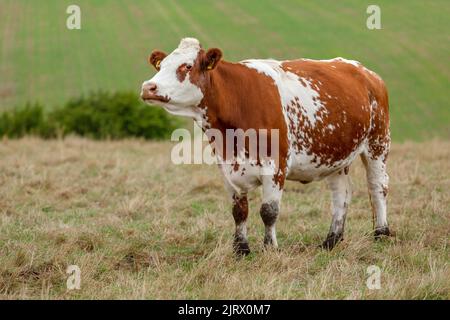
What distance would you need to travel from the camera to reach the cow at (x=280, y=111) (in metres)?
7.16

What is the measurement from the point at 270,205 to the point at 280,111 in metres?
0.97

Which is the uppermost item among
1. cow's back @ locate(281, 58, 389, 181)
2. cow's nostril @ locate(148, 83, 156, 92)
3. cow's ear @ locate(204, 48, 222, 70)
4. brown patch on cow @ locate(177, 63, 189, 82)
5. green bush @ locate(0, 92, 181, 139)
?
cow's ear @ locate(204, 48, 222, 70)

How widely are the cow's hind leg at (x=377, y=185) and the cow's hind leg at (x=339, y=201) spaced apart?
1.04 ft

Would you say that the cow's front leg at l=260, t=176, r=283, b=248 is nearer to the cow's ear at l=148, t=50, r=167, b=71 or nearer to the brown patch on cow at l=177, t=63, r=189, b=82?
the brown patch on cow at l=177, t=63, r=189, b=82

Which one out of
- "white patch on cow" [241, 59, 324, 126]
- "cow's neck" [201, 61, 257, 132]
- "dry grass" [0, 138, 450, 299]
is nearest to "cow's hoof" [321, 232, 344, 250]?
"dry grass" [0, 138, 450, 299]

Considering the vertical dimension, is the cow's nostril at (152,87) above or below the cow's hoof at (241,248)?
above

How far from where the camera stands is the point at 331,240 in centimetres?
838

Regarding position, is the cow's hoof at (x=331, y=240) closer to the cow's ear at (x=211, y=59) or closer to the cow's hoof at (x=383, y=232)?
the cow's hoof at (x=383, y=232)

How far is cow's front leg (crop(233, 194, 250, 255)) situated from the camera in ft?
25.5

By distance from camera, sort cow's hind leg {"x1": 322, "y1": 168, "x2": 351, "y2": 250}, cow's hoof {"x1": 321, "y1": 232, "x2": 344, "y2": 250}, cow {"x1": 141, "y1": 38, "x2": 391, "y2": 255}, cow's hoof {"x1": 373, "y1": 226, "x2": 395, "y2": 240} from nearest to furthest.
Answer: cow {"x1": 141, "y1": 38, "x2": 391, "y2": 255}, cow's hoof {"x1": 321, "y1": 232, "x2": 344, "y2": 250}, cow's hind leg {"x1": 322, "y1": 168, "x2": 351, "y2": 250}, cow's hoof {"x1": 373, "y1": 226, "x2": 395, "y2": 240}

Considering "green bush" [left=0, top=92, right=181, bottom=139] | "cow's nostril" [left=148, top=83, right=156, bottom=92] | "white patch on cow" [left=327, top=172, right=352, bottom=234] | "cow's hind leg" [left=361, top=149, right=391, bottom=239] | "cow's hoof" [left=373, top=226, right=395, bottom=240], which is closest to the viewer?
"cow's nostril" [left=148, top=83, right=156, bottom=92]

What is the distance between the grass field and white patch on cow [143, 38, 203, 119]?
30.1m

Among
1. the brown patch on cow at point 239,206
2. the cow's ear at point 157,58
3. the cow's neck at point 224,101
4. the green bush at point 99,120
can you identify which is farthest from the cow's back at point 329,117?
the green bush at point 99,120

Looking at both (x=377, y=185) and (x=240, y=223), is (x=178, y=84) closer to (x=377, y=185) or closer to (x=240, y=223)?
(x=240, y=223)
